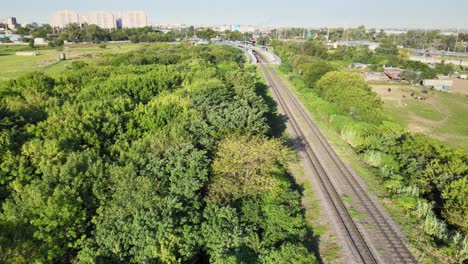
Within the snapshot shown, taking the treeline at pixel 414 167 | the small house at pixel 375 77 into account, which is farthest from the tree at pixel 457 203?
the small house at pixel 375 77

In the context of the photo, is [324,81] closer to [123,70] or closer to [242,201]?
[123,70]

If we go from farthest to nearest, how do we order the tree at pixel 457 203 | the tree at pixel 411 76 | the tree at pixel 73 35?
the tree at pixel 73 35 → the tree at pixel 411 76 → the tree at pixel 457 203

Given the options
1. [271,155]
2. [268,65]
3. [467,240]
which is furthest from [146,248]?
[268,65]

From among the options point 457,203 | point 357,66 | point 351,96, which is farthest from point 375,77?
point 457,203

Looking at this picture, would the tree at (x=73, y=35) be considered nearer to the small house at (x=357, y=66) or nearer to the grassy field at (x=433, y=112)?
the small house at (x=357, y=66)

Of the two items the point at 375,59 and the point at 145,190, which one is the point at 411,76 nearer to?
the point at 375,59

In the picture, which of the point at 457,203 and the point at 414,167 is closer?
the point at 457,203
